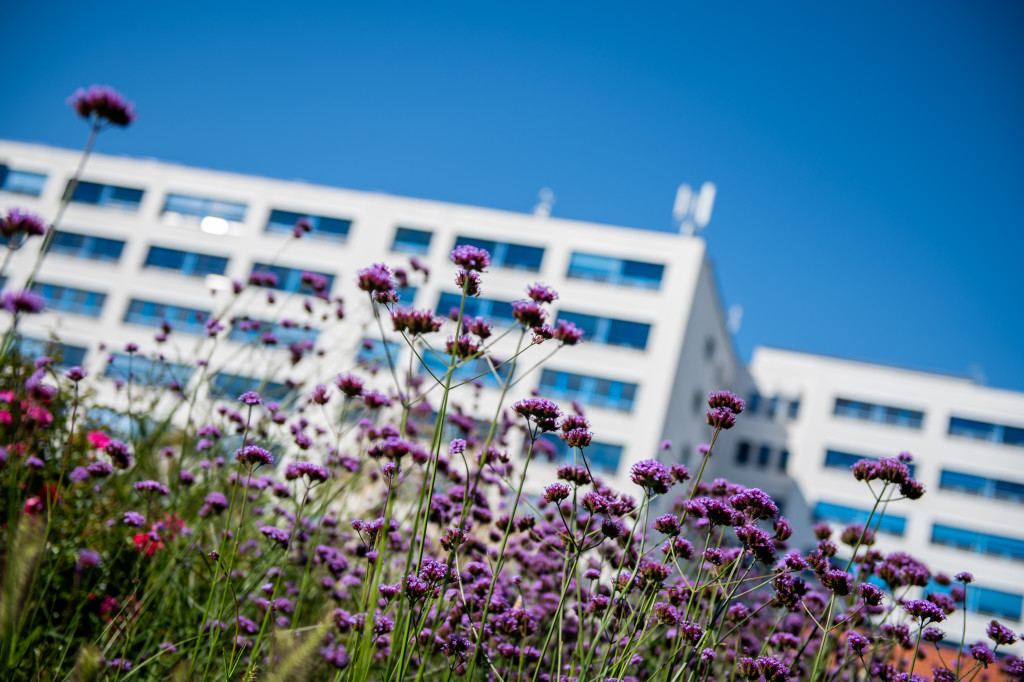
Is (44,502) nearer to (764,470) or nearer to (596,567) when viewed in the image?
(596,567)

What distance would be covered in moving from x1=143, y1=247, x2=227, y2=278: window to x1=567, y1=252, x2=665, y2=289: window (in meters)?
15.2

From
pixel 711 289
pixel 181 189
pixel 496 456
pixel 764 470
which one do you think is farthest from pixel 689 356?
pixel 496 456

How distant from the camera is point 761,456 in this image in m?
32.8

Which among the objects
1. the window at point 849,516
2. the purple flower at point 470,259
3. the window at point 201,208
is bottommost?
the purple flower at point 470,259

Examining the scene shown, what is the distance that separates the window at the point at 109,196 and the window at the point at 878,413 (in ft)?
111

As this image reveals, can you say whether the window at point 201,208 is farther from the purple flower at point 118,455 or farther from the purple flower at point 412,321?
the purple flower at point 412,321

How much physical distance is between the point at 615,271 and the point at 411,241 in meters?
8.48

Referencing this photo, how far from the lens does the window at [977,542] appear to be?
1127 inches

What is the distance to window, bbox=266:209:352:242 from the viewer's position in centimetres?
2953

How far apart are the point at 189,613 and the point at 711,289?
91.8ft

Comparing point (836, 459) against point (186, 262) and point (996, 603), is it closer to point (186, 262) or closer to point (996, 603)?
point (996, 603)

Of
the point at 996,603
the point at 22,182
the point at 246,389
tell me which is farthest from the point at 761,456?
the point at 22,182

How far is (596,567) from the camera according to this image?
2750 mm

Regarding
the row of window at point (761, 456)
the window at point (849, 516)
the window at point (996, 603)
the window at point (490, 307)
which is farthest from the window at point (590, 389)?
the window at point (996, 603)
